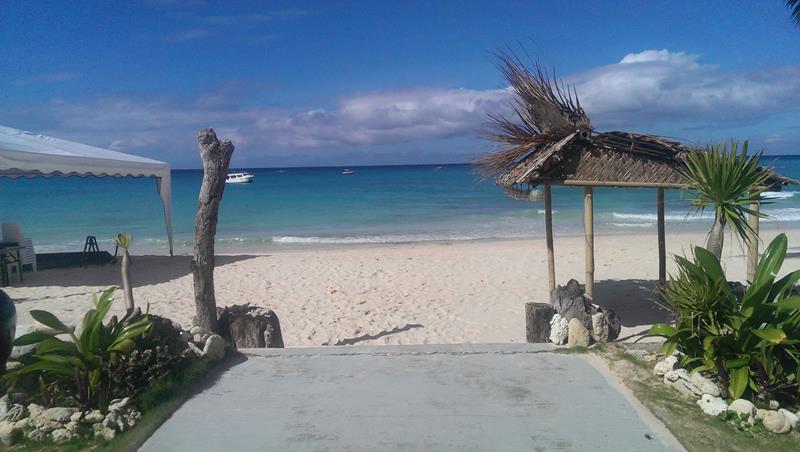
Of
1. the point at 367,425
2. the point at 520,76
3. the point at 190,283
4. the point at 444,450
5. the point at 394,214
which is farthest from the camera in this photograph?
the point at 394,214

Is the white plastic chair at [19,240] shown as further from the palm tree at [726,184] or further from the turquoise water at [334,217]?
the palm tree at [726,184]

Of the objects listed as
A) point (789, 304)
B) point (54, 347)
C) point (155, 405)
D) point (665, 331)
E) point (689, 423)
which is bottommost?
point (689, 423)

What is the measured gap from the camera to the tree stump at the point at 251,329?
6.04m

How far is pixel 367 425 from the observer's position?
388cm

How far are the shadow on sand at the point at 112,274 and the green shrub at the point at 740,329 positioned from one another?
972 centimetres

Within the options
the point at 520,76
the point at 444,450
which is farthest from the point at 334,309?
the point at 444,450

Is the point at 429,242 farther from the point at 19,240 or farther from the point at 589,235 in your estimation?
the point at 589,235

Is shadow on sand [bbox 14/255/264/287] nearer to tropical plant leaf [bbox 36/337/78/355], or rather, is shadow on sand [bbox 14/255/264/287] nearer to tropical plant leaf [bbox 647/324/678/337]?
tropical plant leaf [bbox 36/337/78/355]

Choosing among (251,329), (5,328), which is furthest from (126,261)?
(5,328)

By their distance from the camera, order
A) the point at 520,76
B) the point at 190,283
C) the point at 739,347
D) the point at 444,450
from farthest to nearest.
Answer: the point at 190,283
the point at 520,76
the point at 739,347
the point at 444,450

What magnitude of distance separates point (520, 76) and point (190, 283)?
7447 mm

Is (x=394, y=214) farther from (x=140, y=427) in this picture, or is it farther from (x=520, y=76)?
(x=140, y=427)

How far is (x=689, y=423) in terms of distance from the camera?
12.7 ft

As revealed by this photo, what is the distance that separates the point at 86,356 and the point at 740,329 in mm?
4554
